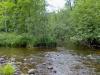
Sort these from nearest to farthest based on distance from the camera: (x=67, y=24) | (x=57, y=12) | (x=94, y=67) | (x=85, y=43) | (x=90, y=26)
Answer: (x=94, y=67) < (x=90, y=26) < (x=85, y=43) < (x=67, y=24) < (x=57, y=12)

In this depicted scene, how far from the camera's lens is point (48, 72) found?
13508mm

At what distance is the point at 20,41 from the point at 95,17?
9.15 meters

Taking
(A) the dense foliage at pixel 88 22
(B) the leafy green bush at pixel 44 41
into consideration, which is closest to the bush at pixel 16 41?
(B) the leafy green bush at pixel 44 41

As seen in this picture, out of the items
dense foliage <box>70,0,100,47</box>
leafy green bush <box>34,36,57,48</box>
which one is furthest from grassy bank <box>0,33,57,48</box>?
dense foliage <box>70,0,100,47</box>

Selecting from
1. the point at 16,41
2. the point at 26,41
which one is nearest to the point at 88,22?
the point at 26,41

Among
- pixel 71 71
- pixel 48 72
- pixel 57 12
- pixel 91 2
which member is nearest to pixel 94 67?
pixel 71 71

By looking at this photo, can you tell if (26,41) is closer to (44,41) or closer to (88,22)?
(44,41)

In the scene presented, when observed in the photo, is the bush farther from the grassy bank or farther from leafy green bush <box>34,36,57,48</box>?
leafy green bush <box>34,36,57,48</box>

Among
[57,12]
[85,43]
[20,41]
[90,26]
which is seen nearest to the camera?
[20,41]

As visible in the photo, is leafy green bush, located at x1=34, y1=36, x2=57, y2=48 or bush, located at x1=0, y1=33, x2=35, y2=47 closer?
bush, located at x1=0, y1=33, x2=35, y2=47

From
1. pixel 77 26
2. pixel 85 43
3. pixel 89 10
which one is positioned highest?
pixel 89 10

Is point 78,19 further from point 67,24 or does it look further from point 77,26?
point 67,24

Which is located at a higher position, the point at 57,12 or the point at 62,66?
Result: the point at 57,12

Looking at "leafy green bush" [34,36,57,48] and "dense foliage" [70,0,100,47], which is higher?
"dense foliage" [70,0,100,47]
